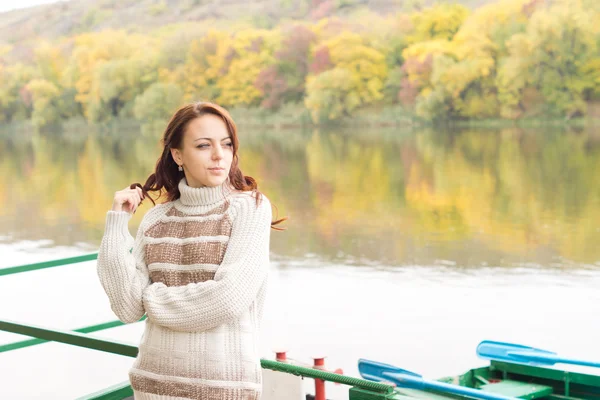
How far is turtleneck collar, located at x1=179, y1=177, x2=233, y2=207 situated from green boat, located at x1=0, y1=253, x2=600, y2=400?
34cm

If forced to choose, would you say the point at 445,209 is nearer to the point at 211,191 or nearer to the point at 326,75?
the point at 326,75

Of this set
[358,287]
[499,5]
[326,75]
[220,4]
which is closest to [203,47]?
[220,4]

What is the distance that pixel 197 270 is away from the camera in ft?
4.66

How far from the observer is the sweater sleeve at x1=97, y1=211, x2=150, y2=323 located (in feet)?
4.74

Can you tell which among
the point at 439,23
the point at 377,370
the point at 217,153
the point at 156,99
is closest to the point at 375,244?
the point at 377,370

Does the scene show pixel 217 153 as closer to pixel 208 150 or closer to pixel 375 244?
pixel 208 150

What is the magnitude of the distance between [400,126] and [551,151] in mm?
4578

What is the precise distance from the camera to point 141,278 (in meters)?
1.47

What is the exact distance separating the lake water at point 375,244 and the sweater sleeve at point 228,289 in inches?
39.8

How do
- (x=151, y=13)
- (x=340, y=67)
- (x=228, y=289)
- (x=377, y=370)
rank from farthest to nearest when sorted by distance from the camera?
(x=151, y=13) → (x=340, y=67) → (x=377, y=370) → (x=228, y=289)

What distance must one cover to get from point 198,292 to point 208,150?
8.8 inches

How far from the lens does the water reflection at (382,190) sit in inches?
476

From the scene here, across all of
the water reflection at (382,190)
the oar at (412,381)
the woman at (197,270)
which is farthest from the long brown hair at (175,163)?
the water reflection at (382,190)

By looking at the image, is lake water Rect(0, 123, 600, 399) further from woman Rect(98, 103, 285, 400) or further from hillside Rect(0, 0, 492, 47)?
hillside Rect(0, 0, 492, 47)
